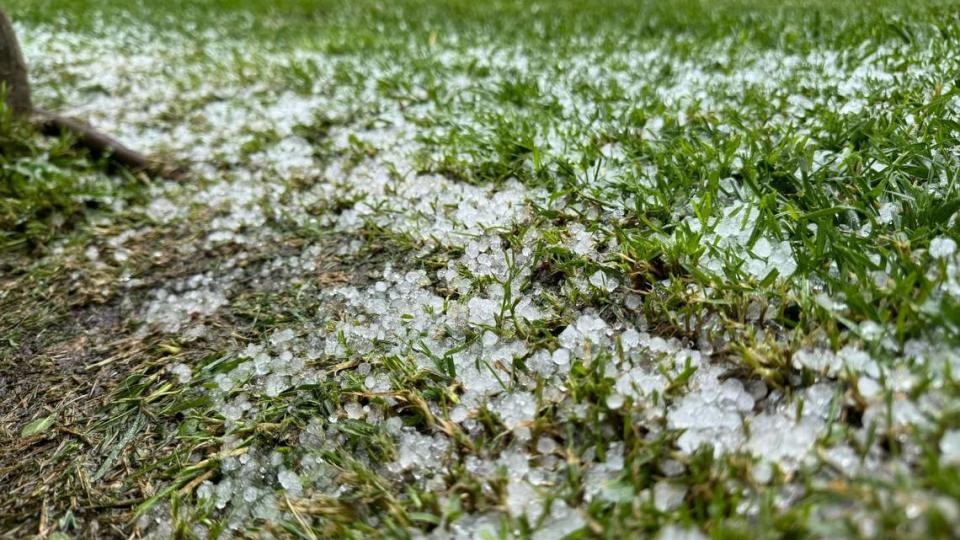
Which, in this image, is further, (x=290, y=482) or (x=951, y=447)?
(x=290, y=482)

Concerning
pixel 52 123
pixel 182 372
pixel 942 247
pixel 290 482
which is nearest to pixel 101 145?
pixel 52 123

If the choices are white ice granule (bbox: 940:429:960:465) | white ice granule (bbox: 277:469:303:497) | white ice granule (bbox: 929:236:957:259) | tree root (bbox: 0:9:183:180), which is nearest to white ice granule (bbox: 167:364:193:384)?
white ice granule (bbox: 277:469:303:497)

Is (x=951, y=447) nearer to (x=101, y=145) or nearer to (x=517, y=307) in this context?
(x=517, y=307)

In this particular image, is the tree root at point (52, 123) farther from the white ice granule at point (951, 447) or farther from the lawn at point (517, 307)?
the white ice granule at point (951, 447)

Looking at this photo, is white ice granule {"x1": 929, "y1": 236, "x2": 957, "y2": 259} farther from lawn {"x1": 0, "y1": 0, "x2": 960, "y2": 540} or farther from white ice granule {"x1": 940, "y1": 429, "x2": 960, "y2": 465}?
white ice granule {"x1": 940, "y1": 429, "x2": 960, "y2": 465}

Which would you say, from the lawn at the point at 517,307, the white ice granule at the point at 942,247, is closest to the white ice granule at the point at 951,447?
the lawn at the point at 517,307

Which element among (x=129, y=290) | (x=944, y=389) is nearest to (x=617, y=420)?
(x=944, y=389)

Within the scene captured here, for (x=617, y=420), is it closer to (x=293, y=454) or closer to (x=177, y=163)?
(x=293, y=454)

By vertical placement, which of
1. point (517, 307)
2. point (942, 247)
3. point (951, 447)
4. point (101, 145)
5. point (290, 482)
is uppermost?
point (942, 247)
